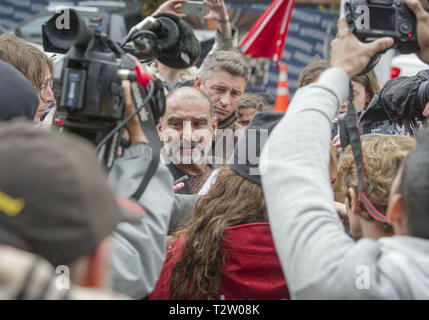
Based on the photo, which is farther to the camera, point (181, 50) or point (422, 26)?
point (181, 50)

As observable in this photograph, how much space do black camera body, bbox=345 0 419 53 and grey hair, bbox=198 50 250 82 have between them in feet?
7.32

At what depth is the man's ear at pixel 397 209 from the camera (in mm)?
1375

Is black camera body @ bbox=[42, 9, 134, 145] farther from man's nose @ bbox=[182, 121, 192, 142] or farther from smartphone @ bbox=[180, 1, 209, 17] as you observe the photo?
smartphone @ bbox=[180, 1, 209, 17]

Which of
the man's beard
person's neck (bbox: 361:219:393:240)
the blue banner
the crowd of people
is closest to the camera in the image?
the crowd of people

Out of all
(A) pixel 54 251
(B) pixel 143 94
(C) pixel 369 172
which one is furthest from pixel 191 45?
(A) pixel 54 251

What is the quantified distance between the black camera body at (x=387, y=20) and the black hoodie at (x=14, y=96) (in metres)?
1.21

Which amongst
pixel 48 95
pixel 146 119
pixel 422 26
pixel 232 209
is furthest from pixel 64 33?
pixel 48 95

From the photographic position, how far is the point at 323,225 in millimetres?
1380

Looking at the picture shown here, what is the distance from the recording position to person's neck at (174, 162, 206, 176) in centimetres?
306

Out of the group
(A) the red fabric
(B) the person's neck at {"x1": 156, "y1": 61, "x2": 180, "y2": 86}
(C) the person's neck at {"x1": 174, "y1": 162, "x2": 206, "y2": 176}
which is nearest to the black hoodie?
(A) the red fabric

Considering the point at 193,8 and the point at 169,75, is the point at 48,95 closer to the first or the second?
the point at 169,75

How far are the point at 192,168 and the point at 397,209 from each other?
1.78m

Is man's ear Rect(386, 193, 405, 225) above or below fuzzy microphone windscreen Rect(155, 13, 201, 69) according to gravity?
above

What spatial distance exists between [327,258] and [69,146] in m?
0.63
